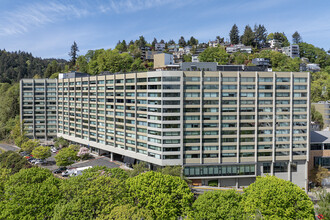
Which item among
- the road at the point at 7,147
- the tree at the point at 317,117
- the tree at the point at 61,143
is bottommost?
the road at the point at 7,147

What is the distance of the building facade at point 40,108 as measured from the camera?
400ft

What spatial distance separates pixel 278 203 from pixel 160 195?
71.2 feet

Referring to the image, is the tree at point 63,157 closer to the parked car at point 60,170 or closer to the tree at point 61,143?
the parked car at point 60,170

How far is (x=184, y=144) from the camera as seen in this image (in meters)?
69.6

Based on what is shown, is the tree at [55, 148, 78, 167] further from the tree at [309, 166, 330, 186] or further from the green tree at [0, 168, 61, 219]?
the tree at [309, 166, 330, 186]

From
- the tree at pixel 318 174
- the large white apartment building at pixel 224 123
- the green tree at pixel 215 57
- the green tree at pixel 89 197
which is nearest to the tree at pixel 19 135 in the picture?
the large white apartment building at pixel 224 123

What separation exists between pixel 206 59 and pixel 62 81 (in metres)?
90.2

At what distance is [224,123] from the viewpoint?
7062 cm

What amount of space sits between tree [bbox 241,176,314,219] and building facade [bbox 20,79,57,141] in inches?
4415

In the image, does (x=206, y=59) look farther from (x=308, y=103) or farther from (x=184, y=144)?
(x=184, y=144)

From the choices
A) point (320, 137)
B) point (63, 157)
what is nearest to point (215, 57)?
point (320, 137)

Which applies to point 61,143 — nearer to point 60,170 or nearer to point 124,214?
point 60,170

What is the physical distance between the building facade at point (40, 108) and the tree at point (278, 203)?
112 meters

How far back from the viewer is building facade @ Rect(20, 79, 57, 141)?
4806 inches
